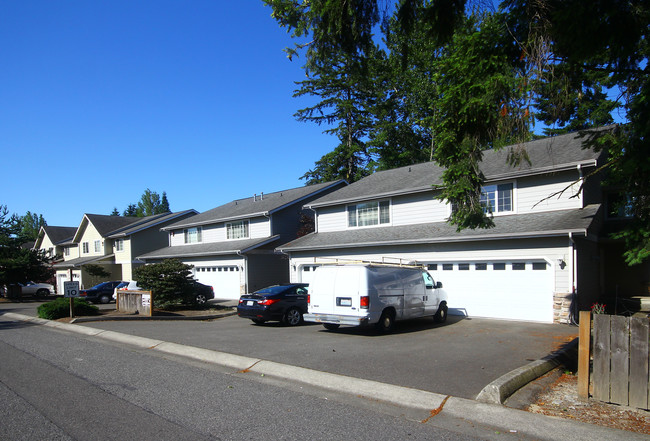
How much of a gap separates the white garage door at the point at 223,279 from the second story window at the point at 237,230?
2.44 m

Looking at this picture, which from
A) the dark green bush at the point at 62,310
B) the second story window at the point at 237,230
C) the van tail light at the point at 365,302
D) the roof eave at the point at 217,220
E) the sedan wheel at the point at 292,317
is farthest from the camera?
the second story window at the point at 237,230

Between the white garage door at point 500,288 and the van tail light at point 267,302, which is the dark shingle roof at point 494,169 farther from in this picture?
the van tail light at point 267,302

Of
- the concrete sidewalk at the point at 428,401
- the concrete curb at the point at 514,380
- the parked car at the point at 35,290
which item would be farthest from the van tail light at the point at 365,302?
the parked car at the point at 35,290

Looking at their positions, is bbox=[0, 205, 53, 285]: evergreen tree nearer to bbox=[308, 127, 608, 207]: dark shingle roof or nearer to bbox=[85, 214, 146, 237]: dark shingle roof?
bbox=[85, 214, 146, 237]: dark shingle roof

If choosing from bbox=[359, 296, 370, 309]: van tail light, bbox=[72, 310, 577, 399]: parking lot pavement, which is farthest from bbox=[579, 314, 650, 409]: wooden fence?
bbox=[359, 296, 370, 309]: van tail light

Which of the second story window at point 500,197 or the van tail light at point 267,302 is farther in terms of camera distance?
the second story window at point 500,197

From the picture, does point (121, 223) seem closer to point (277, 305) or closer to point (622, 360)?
point (277, 305)

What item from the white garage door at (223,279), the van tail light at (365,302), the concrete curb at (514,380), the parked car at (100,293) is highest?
the van tail light at (365,302)

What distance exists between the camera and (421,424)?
6047 mm

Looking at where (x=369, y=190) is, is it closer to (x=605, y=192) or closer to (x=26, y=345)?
(x=605, y=192)

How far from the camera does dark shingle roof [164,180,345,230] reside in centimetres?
2948

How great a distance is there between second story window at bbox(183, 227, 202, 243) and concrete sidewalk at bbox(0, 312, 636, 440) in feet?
76.5

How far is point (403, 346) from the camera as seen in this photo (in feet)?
37.6

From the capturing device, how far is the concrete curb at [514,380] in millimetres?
6750
